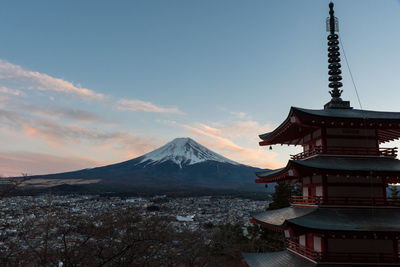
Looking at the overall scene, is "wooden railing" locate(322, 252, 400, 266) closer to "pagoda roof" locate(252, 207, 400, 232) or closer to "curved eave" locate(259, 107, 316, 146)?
"pagoda roof" locate(252, 207, 400, 232)

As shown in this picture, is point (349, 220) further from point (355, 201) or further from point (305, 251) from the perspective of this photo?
point (305, 251)

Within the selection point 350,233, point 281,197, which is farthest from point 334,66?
point 281,197

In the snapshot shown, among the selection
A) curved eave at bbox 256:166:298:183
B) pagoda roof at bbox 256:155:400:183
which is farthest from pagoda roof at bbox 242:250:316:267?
pagoda roof at bbox 256:155:400:183

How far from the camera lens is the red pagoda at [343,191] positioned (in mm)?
13344

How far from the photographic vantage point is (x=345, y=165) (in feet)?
A: 47.0

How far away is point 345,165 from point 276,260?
253 inches

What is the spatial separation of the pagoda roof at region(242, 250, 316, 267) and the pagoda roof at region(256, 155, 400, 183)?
165 inches

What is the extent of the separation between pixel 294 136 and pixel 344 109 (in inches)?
123

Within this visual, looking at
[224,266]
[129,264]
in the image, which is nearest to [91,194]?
[224,266]

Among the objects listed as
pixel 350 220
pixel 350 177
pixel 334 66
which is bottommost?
pixel 350 220

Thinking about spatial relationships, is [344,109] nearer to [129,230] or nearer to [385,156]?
[385,156]

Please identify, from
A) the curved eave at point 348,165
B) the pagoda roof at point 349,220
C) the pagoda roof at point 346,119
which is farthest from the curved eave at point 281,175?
the pagoda roof at point 346,119

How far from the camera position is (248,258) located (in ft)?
62.8

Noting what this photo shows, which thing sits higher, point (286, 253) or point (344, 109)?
point (344, 109)
